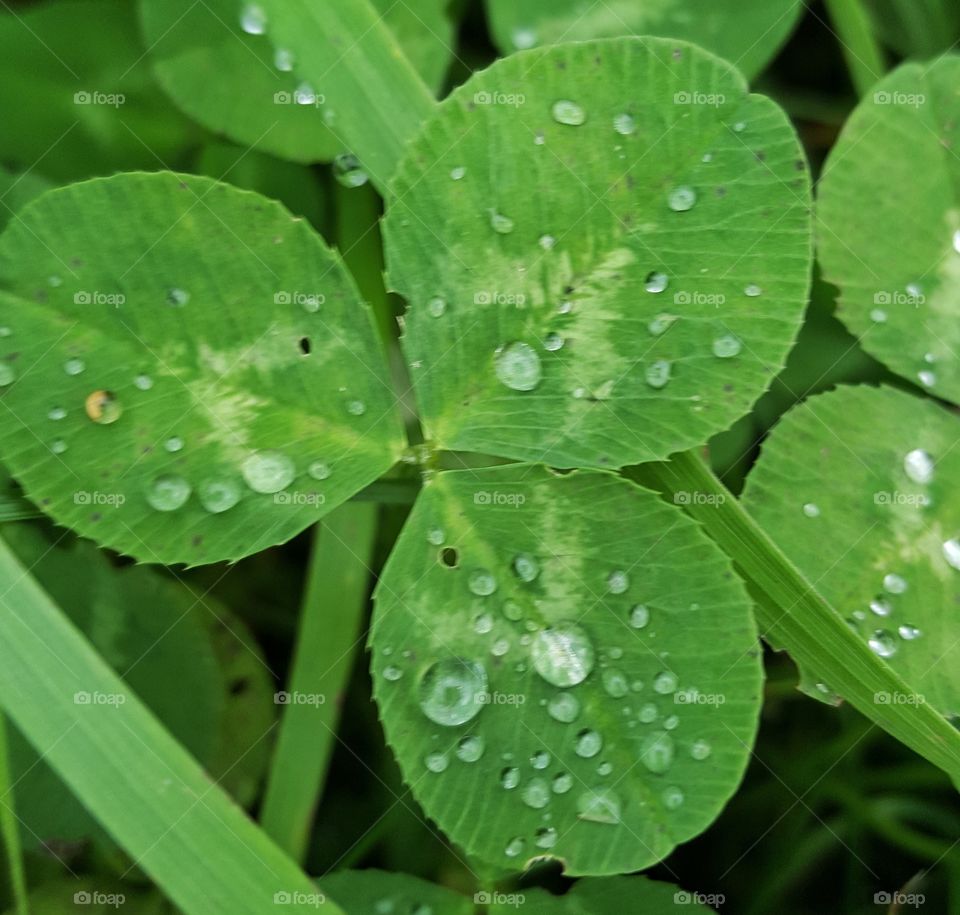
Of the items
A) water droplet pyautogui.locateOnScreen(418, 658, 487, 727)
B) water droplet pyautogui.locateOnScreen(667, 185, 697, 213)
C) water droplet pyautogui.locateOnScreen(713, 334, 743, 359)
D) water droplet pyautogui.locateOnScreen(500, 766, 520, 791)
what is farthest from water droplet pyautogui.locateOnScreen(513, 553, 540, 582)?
water droplet pyautogui.locateOnScreen(667, 185, 697, 213)

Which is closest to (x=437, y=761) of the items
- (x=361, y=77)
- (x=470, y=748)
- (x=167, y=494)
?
(x=470, y=748)

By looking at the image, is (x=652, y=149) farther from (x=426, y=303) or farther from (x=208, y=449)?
(x=208, y=449)

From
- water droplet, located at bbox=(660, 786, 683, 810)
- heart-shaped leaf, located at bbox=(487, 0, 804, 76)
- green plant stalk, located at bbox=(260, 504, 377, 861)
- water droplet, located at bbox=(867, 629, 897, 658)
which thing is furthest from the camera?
heart-shaped leaf, located at bbox=(487, 0, 804, 76)

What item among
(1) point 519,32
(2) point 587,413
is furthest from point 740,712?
(1) point 519,32

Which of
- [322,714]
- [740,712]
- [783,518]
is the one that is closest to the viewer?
[740,712]

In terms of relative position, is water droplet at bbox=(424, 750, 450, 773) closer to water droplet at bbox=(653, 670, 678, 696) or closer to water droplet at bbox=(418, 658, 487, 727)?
water droplet at bbox=(418, 658, 487, 727)

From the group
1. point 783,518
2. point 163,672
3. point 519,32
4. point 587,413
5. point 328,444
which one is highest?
point 519,32

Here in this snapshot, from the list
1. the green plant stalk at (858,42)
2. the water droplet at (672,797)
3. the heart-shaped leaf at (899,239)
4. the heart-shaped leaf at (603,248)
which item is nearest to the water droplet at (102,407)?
the heart-shaped leaf at (603,248)
